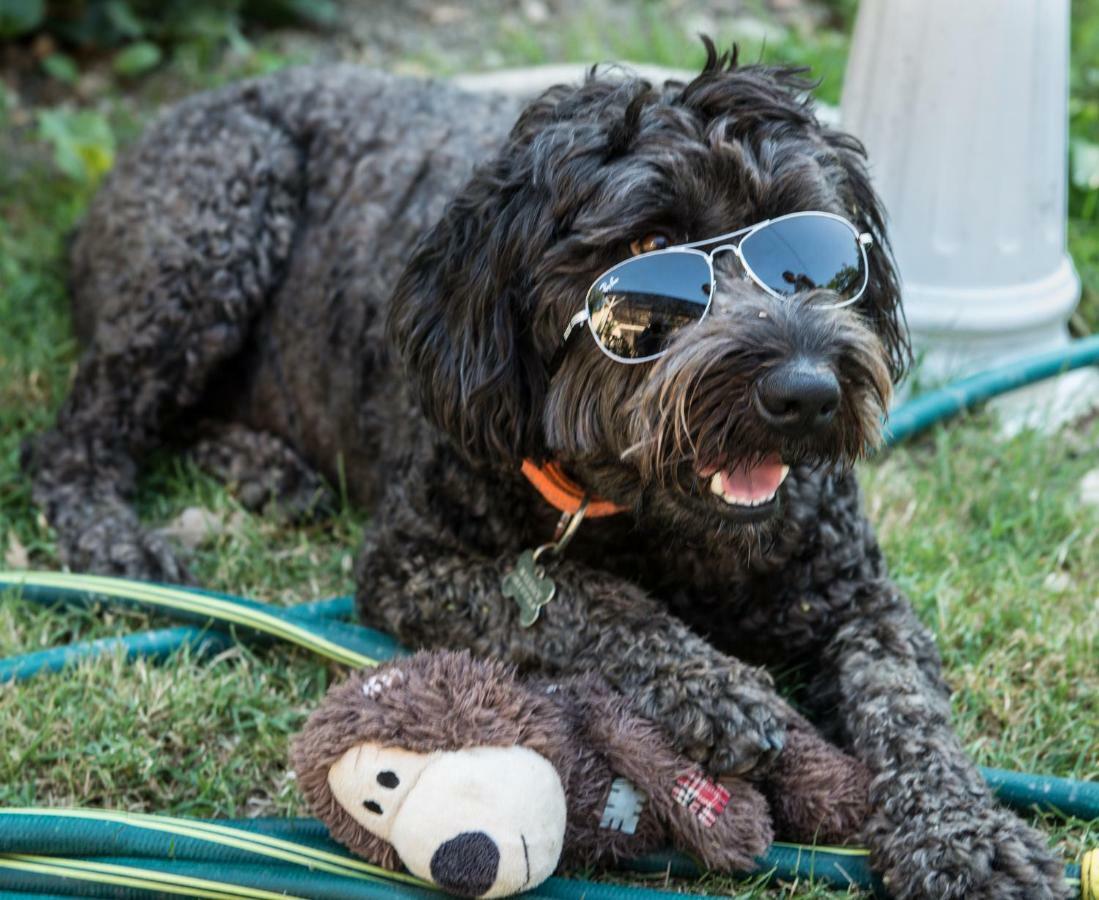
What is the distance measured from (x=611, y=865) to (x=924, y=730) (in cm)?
67

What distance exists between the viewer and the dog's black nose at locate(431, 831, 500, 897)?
2.30 metres

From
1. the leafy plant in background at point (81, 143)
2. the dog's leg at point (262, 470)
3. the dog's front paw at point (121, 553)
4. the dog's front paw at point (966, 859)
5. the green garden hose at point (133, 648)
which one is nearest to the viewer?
the dog's front paw at point (966, 859)

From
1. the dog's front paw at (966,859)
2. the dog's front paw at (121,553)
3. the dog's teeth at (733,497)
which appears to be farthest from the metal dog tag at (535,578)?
the dog's front paw at (121,553)

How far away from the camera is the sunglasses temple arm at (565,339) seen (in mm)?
2691

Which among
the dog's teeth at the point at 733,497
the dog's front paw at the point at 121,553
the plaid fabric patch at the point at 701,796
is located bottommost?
the dog's front paw at the point at 121,553

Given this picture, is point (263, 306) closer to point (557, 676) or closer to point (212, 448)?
point (212, 448)

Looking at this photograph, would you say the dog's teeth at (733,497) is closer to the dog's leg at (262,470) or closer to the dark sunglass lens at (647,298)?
the dark sunglass lens at (647,298)

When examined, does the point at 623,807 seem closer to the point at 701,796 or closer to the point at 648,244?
the point at 701,796

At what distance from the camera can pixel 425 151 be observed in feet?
13.6

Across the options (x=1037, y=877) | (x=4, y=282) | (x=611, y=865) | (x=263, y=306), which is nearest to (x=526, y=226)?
(x=611, y=865)

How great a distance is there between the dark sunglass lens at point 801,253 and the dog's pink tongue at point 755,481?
1.13 ft

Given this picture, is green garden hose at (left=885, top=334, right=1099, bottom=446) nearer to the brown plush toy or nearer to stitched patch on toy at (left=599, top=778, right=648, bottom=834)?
the brown plush toy

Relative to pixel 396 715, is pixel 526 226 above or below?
above

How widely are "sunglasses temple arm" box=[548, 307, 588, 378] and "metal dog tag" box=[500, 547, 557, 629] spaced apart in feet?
1.48
